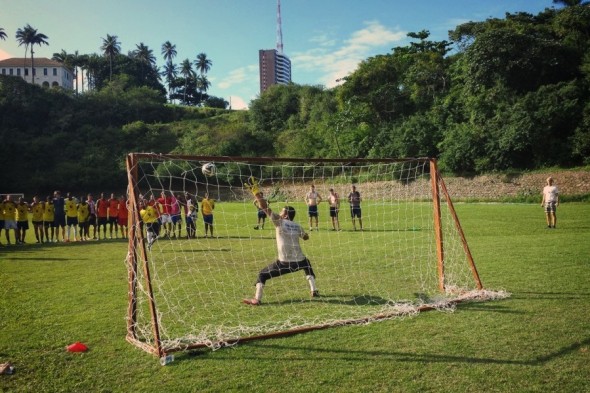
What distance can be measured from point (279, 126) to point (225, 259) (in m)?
62.2

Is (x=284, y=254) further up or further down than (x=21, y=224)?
further down

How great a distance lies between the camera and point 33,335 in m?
6.33

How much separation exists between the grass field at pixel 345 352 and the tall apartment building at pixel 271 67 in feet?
429

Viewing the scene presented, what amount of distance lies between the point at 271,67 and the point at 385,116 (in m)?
87.3

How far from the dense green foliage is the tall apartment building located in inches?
1992

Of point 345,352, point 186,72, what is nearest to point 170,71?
point 186,72

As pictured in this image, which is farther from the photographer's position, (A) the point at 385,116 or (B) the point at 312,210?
(A) the point at 385,116

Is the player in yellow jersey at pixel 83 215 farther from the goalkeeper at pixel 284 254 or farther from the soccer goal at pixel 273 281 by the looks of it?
the goalkeeper at pixel 284 254

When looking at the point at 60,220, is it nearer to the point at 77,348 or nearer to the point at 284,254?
the point at 284,254

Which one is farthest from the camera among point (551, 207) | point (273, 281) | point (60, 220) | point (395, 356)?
point (60, 220)

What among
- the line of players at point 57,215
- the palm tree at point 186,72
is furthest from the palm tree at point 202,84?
the line of players at point 57,215

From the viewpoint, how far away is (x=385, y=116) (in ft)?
181

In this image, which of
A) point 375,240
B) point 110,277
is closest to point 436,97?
point 375,240

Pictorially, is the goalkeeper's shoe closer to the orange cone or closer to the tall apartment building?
the orange cone
